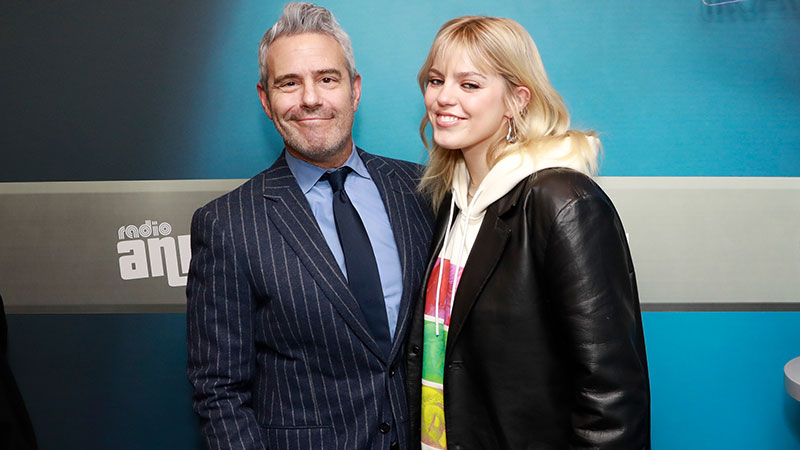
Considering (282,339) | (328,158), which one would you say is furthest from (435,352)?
(328,158)

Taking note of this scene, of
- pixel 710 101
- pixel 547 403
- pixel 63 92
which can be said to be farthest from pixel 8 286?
pixel 710 101

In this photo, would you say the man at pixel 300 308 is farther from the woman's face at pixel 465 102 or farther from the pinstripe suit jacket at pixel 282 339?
the woman's face at pixel 465 102

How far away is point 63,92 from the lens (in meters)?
2.44

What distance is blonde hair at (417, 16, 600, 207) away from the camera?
Answer: 1.50m

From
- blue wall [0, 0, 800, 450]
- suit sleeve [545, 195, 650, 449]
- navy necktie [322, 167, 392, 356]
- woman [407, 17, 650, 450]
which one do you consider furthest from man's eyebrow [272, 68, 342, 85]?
suit sleeve [545, 195, 650, 449]

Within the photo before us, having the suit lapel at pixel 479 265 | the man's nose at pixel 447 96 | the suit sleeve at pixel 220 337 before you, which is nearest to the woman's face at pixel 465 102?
the man's nose at pixel 447 96

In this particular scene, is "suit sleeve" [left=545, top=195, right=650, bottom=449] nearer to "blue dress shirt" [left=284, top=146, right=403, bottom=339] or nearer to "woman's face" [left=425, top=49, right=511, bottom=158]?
"woman's face" [left=425, top=49, right=511, bottom=158]

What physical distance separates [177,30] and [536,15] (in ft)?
4.50

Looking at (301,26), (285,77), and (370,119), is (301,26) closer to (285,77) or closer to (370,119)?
(285,77)

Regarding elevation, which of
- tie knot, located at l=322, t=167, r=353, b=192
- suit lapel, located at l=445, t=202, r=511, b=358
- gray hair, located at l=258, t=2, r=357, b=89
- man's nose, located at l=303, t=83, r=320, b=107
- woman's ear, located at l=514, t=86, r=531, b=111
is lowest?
suit lapel, located at l=445, t=202, r=511, b=358

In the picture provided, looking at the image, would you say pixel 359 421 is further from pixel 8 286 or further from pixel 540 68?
pixel 8 286

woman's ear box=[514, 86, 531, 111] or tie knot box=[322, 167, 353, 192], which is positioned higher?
woman's ear box=[514, 86, 531, 111]

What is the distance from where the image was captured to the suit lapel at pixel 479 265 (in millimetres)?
1435

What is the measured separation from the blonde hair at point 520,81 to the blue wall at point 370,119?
0.75 meters
